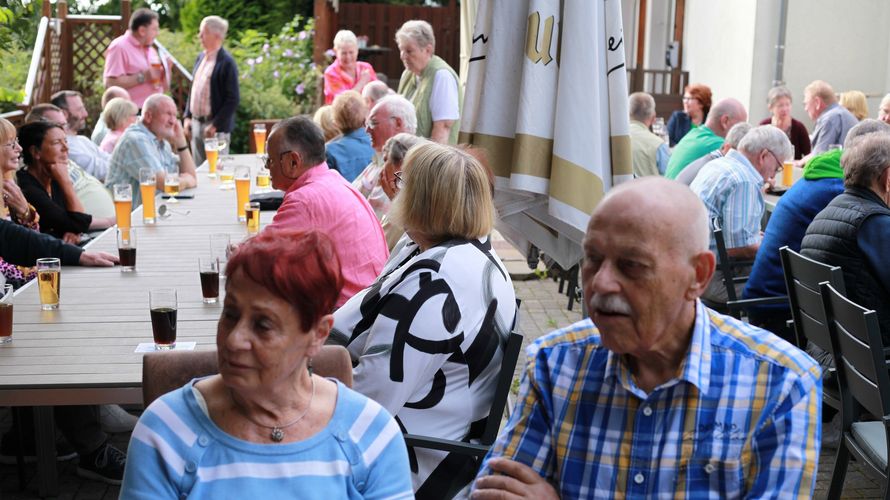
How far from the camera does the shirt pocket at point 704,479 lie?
1.85 meters

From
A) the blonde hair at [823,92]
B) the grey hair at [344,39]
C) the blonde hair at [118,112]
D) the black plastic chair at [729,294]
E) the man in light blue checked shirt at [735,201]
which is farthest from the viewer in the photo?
the grey hair at [344,39]

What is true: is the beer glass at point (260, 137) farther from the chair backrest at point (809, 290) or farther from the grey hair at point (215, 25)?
the chair backrest at point (809, 290)

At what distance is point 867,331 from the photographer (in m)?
3.14

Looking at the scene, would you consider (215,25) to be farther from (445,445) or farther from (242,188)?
(445,445)

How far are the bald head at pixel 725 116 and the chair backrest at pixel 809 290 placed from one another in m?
3.76

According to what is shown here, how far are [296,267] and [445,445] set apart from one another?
1.05 metres

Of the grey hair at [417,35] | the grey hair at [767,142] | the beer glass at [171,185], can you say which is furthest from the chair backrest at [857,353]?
the grey hair at [417,35]

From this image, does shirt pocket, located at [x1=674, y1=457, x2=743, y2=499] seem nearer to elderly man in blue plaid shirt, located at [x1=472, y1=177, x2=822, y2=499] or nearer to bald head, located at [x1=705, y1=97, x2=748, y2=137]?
elderly man in blue plaid shirt, located at [x1=472, y1=177, x2=822, y2=499]

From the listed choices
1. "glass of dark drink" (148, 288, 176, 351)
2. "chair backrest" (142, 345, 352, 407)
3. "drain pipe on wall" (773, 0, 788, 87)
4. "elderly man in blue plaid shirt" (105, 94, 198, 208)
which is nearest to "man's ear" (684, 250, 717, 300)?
"chair backrest" (142, 345, 352, 407)

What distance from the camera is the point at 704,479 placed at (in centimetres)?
185

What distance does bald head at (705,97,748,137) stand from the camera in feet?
25.0

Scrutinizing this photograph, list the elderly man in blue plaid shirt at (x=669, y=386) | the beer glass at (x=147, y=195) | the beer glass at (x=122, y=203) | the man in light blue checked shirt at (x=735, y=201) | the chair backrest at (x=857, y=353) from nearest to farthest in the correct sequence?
1. the elderly man in blue plaid shirt at (x=669, y=386)
2. the chair backrest at (x=857, y=353)
3. the beer glass at (x=122, y=203)
4. the man in light blue checked shirt at (x=735, y=201)
5. the beer glass at (x=147, y=195)

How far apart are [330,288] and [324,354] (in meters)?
0.44

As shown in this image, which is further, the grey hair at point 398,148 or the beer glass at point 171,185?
the beer glass at point 171,185
